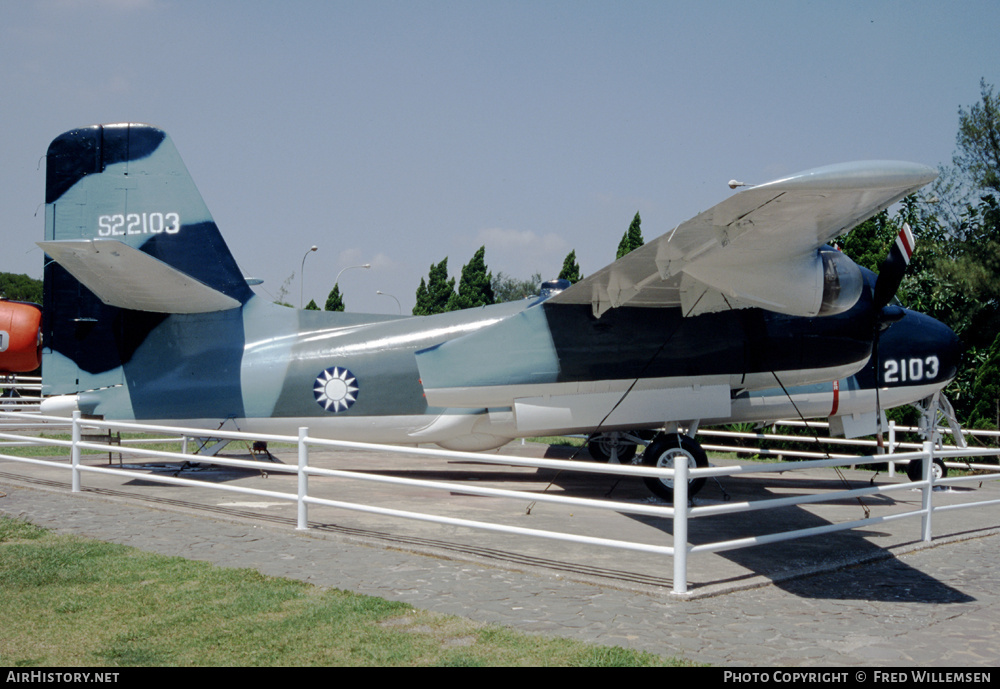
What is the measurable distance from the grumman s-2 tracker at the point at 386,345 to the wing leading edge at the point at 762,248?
0.28ft

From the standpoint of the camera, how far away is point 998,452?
9633mm

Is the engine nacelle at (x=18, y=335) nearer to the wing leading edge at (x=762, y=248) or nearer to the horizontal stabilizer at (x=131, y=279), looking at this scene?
the horizontal stabilizer at (x=131, y=279)

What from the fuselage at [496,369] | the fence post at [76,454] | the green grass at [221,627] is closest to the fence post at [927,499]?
the fuselage at [496,369]

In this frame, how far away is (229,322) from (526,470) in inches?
248

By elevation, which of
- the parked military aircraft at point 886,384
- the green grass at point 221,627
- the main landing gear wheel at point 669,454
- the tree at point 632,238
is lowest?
the green grass at point 221,627

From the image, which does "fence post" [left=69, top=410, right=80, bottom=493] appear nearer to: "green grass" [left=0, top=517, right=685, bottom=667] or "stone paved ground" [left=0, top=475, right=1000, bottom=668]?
"stone paved ground" [left=0, top=475, right=1000, bottom=668]

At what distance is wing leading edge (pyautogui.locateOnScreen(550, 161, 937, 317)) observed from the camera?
589 cm

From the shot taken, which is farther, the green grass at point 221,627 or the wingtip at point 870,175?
the wingtip at point 870,175

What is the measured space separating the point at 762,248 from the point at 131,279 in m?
8.24

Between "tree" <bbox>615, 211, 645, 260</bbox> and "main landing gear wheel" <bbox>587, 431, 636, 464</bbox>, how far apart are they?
652 inches

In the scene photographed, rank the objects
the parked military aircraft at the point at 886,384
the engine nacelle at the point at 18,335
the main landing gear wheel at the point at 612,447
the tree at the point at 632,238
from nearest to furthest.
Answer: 1. the parked military aircraft at the point at 886,384
2. the main landing gear wheel at the point at 612,447
3. the engine nacelle at the point at 18,335
4. the tree at the point at 632,238

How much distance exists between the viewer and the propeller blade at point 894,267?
10.3 m
